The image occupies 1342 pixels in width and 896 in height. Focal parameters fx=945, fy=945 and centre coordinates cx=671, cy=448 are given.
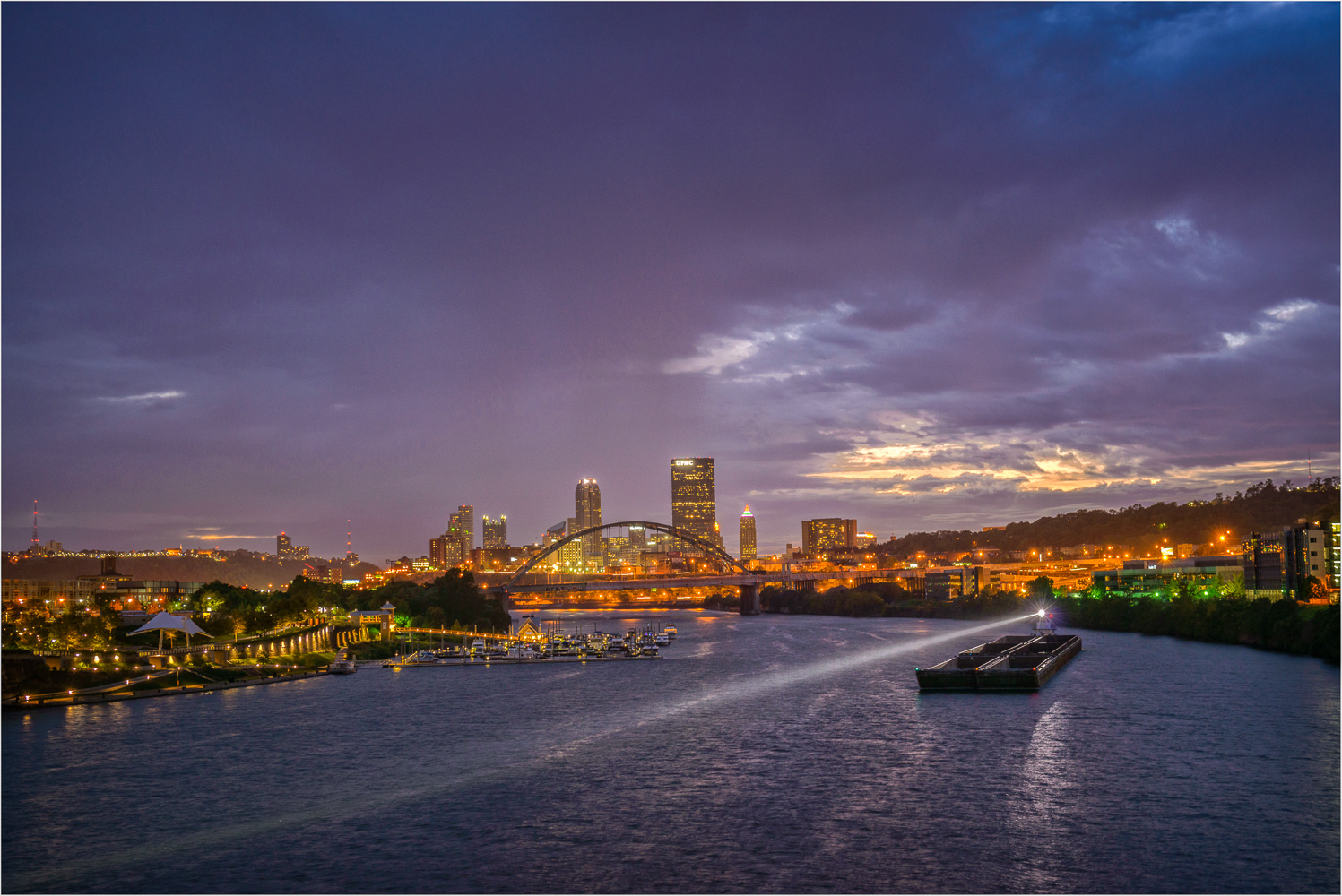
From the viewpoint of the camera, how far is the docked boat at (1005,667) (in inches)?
2359

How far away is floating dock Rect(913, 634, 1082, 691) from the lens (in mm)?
59906

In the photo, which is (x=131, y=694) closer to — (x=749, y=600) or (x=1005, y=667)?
(x=1005, y=667)

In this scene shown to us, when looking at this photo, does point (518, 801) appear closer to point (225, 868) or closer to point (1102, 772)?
point (225, 868)

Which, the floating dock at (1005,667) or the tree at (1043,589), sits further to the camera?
the tree at (1043,589)

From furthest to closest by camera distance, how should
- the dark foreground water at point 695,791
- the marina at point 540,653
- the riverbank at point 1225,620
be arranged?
the marina at point 540,653
the riverbank at point 1225,620
the dark foreground water at point 695,791

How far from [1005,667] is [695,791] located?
4502 cm

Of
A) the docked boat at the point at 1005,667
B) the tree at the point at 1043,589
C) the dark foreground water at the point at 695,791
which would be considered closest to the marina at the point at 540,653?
the dark foreground water at the point at 695,791

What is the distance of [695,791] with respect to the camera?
32.7 m

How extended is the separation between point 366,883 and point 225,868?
185 inches

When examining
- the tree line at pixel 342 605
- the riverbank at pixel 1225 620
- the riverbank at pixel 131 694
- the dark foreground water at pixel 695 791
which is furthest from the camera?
the tree line at pixel 342 605

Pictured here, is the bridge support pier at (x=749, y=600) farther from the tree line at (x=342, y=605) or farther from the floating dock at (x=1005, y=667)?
the floating dock at (x=1005, y=667)

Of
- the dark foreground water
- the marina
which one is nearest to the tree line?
the marina

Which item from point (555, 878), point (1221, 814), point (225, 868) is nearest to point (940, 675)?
point (1221, 814)

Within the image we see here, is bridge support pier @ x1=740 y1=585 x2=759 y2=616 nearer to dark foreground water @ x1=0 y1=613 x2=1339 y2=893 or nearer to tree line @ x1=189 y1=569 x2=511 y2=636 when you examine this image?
tree line @ x1=189 y1=569 x2=511 y2=636
